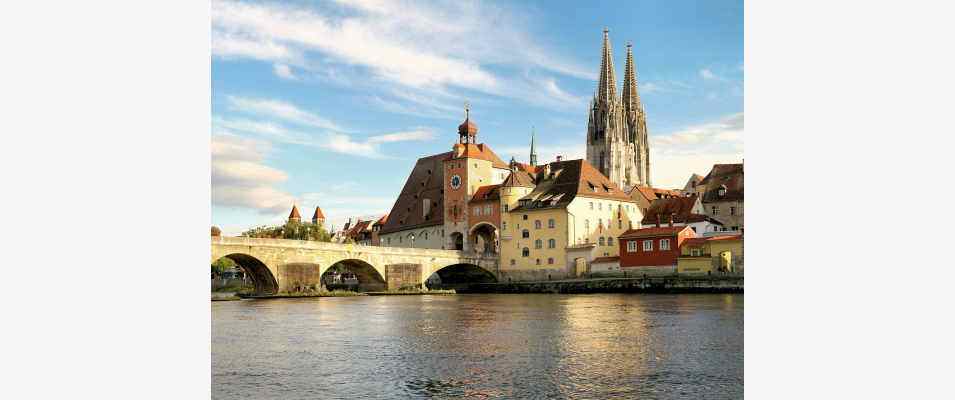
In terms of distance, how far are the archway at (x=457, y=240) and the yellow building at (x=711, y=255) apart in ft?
70.7

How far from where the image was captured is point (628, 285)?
1764 inches

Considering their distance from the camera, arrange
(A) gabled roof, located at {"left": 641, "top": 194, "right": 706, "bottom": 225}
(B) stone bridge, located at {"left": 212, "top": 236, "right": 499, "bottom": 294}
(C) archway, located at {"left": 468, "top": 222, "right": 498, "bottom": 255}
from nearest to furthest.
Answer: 1. (B) stone bridge, located at {"left": 212, "top": 236, "right": 499, "bottom": 294}
2. (A) gabled roof, located at {"left": 641, "top": 194, "right": 706, "bottom": 225}
3. (C) archway, located at {"left": 468, "top": 222, "right": 498, "bottom": 255}

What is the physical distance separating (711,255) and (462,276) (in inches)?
767

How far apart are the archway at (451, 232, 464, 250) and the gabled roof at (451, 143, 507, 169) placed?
17.9 ft

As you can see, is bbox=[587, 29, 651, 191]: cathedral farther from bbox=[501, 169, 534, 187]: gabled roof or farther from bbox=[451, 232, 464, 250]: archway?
bbox=[451, 232, 464, 250]: archway

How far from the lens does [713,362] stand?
12.6 meters

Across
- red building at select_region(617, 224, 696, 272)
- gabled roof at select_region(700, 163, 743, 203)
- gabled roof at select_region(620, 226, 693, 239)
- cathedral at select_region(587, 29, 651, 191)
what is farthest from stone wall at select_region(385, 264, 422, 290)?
cathedral at select_region(587, 29, 651, 191)

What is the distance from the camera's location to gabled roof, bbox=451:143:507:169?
61406 millimetres

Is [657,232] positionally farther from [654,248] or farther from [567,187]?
[567,187]

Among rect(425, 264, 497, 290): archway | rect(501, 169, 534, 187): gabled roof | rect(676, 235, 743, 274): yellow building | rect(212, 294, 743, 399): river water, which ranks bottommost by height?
rect(425, 264, 497, 290): archway

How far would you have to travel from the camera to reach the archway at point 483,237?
59.7 meters

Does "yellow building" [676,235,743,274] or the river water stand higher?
"yellow building" [676,235,743,274]
